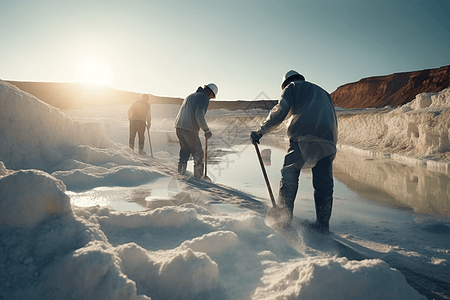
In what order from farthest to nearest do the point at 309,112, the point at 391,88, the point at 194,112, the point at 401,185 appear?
the point at 391,88
the point at 401,185
the point at 194,112
the point at 309,112

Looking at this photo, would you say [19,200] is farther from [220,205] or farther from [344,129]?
[344,129]

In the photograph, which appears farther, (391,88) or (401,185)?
(391,88)

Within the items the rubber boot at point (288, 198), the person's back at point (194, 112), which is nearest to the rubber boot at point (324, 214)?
the rubber boot at point (288, 198)

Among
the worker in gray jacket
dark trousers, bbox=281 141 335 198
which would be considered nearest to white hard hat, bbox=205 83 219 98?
the worker in gray jacket

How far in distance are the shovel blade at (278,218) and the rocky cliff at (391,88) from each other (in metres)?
73.1

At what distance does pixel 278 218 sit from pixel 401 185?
3431mm

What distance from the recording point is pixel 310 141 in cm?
248

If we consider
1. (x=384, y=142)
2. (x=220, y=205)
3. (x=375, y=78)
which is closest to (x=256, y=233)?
(x=220, y=205)

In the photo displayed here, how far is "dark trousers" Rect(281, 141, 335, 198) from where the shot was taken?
253 centimetres

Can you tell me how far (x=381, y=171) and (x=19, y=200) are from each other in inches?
261

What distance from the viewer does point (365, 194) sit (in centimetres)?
417

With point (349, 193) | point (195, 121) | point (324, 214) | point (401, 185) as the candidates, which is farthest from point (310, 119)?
point (401, 185)

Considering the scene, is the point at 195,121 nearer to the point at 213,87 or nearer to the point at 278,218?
the point at 213,87

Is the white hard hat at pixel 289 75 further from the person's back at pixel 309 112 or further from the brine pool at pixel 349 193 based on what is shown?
the brine pool at pixel 349 193
